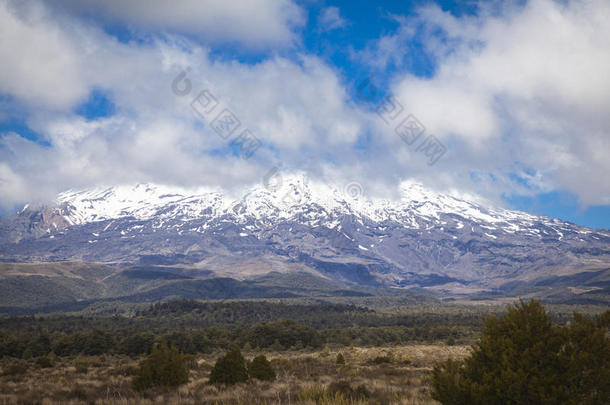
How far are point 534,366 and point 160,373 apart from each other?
53.4ft

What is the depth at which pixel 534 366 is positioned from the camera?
9.70 meters

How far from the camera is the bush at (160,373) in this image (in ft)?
62.5


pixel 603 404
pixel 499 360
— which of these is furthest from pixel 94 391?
pixel 603 404

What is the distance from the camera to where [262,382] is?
20.6m

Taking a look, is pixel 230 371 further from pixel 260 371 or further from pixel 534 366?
pixel 534 366

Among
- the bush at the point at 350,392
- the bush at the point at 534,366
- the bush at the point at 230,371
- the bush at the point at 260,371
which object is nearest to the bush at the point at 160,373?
the bush at the point at 230,371

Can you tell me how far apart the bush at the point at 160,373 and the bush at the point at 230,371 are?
1.54 metres

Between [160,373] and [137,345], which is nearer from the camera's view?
[160,373]

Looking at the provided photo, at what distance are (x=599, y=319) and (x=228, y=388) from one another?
47.8 ft

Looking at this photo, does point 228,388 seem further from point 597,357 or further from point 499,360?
point 597,357

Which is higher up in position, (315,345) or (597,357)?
(597,357)

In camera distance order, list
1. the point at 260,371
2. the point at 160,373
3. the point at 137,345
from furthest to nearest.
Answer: the point at 137,345 < the point at 260,371 < the point at 160,373

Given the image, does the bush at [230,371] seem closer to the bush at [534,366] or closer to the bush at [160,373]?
the bush at [160,373]

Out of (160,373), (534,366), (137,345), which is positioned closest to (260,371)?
(160,373)
